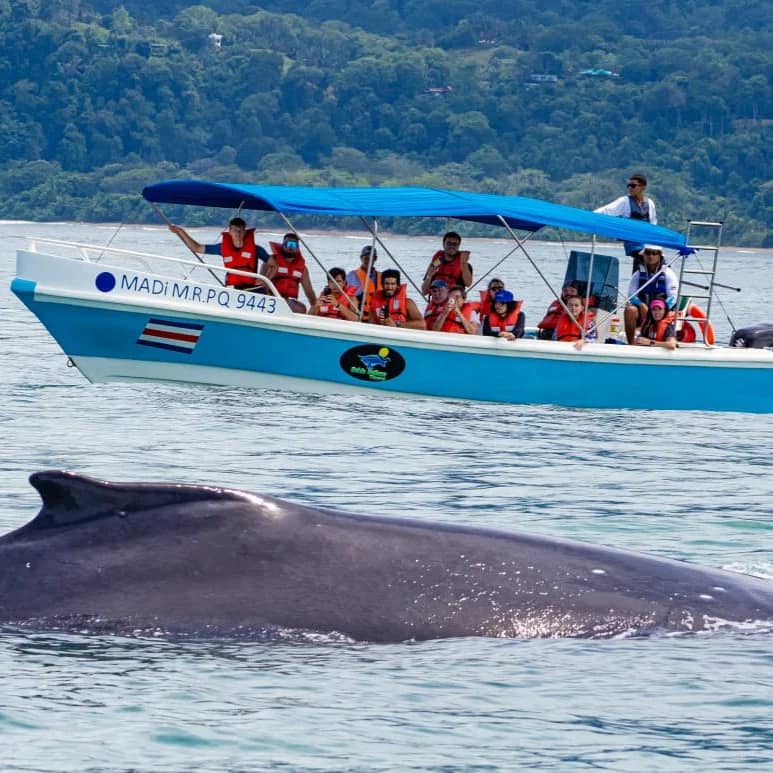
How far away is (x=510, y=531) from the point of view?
672cm

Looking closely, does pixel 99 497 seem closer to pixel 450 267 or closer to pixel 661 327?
pixel 661 327

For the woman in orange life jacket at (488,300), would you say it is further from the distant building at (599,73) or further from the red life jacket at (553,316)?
the distant building at (599,73)

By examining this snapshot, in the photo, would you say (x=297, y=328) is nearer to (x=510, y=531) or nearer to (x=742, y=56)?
(x=510, y=531)

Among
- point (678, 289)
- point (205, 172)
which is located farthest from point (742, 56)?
point (678, 289)

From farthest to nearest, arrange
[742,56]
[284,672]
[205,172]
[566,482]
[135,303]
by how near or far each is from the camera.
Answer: [742,56], [205,172], [135,303], [566,482], [284,672]

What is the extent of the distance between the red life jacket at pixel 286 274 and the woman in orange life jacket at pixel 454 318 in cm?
175

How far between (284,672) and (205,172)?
13929 cm

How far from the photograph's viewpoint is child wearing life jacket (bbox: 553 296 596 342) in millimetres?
19094

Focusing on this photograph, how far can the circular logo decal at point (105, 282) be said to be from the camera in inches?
725

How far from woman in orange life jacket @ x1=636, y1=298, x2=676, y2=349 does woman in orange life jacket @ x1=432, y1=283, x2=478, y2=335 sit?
1.85m

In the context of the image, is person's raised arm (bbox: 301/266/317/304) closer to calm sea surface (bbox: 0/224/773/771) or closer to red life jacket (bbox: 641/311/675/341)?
calm sea surface (bbox: 0/224/773/771)

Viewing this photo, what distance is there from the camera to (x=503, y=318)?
19141mm

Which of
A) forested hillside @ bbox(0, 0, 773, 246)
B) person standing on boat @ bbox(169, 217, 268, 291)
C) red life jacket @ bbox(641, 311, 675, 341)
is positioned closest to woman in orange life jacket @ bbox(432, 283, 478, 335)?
red life jacket @ bbox(641, 311, 675, 341)

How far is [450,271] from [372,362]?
6.59ft
